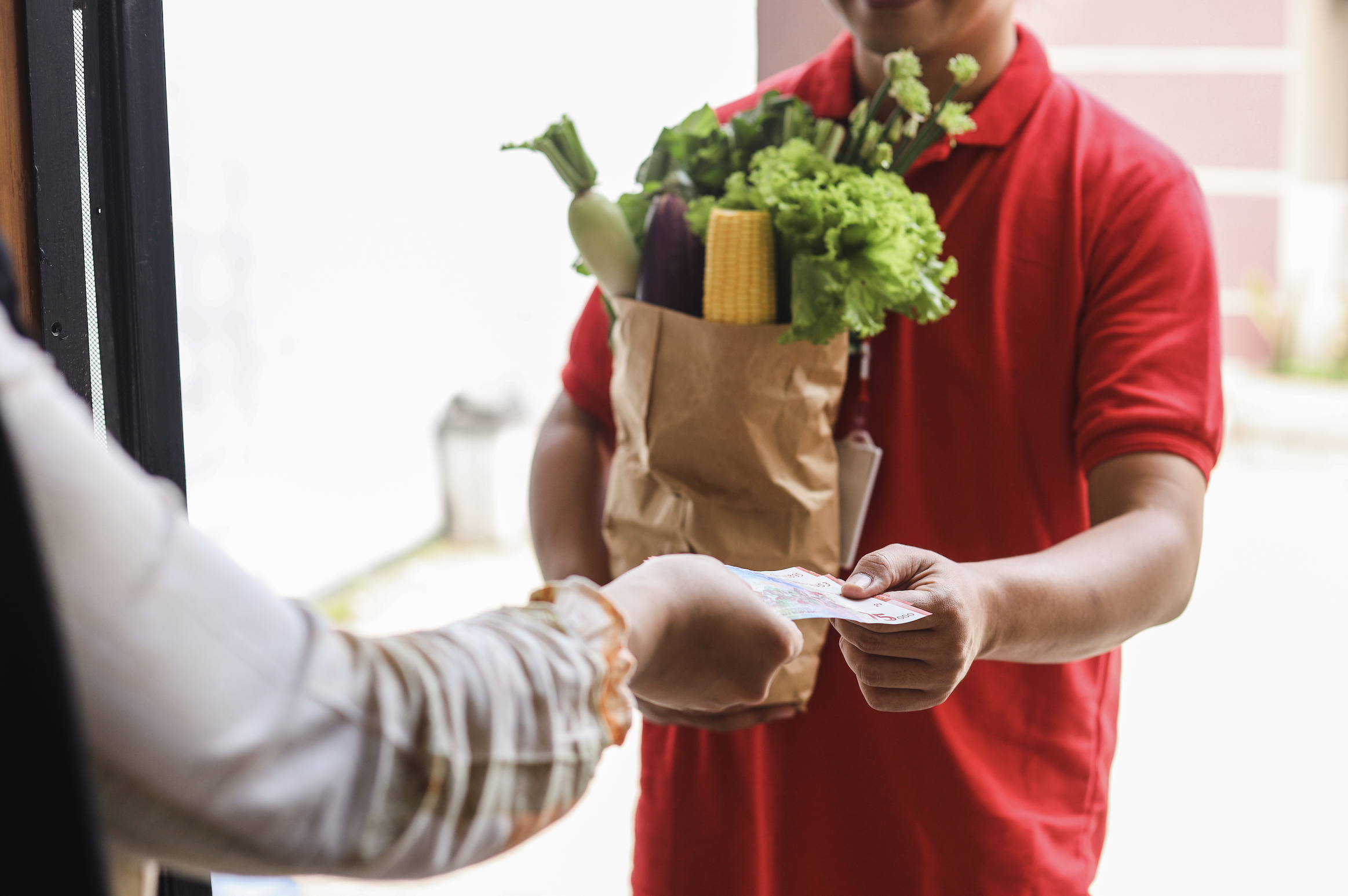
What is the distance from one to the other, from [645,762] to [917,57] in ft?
2.84

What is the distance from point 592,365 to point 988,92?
0.55m

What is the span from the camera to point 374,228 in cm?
409

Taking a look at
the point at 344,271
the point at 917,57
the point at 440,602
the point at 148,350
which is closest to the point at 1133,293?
the point at 917,57

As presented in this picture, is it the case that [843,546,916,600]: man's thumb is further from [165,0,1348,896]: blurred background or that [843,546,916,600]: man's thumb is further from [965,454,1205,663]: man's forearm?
[165,0,1348,896]: blurred background

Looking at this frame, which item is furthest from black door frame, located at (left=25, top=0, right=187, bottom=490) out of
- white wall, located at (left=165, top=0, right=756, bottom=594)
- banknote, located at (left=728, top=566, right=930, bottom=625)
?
white wall, located at (left=165, top=0, right=756, bottom=594)

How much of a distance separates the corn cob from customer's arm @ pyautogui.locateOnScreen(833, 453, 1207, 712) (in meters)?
0.27

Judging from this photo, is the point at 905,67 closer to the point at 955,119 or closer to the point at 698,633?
the point at 955,119

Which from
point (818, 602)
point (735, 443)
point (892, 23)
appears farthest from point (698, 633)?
point (892, 23)

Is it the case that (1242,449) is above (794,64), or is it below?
below

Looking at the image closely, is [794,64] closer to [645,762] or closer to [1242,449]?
[645,762]

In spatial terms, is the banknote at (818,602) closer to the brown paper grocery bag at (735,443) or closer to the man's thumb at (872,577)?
the man's thumb at (872,577)

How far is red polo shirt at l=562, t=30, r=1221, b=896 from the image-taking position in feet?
3.64

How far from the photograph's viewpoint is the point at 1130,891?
288cm

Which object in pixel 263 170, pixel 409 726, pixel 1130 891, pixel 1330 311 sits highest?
pixel 263 170
